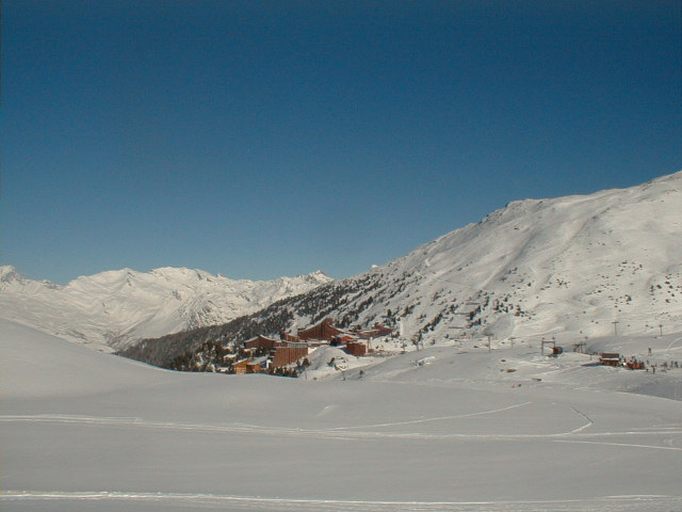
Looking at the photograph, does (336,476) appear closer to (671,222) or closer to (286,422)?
(286,422)

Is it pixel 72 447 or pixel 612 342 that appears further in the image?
pixel 612 342

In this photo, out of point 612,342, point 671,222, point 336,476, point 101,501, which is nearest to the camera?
point 101,501

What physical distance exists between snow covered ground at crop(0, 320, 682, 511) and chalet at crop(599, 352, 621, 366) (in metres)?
14.5

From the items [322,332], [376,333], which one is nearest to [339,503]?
[376,333]

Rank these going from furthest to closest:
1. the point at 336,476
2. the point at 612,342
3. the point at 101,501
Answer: the point at 612,342, the point at 336,476, the point at 101,501

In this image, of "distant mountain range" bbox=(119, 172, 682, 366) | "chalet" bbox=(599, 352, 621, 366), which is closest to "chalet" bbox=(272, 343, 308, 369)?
"distant mountain range" bbox=(119, 172, 682, 366)

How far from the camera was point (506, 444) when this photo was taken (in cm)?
1508

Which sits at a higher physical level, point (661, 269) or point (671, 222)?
point (671, 222)

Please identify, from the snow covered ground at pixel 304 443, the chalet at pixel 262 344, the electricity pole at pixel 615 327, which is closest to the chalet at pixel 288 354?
the chalet at pixel 262 344

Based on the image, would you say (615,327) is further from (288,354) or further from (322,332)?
(322,332)

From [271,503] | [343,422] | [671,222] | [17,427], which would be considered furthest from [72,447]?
[671,222]

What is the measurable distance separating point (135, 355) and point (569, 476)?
16439 centimetres

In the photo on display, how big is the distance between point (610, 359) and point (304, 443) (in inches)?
1281

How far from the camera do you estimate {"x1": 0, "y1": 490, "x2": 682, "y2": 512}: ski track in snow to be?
9.61 m
